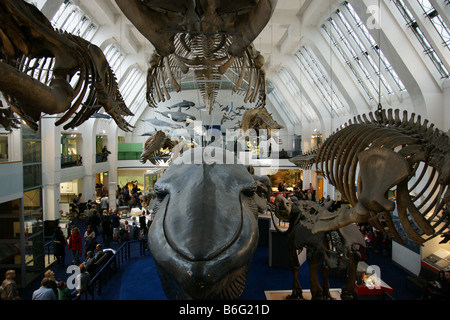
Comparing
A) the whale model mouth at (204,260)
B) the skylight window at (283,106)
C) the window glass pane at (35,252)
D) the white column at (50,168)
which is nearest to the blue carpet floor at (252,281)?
the window glass pane at (35,252)

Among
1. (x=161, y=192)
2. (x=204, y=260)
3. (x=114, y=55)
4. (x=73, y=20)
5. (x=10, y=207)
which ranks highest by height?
(x=114, y=55)

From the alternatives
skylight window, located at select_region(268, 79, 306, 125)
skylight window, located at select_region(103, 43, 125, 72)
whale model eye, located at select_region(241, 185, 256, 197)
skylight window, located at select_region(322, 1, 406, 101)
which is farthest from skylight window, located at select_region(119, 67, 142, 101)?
whale model eye, located at select_region(241, 185, 256, 197)

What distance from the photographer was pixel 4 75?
1.58 metres

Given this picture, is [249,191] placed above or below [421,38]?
below

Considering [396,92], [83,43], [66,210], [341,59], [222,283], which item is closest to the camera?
[222,283]

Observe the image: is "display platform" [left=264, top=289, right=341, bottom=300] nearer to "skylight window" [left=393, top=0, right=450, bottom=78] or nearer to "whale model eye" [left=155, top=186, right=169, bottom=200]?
"whale model eye" [left=155, top=186, right=169, bottom=200]

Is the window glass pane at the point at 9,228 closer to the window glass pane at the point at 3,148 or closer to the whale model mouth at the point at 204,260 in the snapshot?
the window glass pane at the point at 3,148

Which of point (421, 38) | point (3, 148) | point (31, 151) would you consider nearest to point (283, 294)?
point (3, 148)

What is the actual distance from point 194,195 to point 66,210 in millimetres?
14042

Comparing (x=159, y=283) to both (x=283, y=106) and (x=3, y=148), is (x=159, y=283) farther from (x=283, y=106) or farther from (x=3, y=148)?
(x=283, y=106)

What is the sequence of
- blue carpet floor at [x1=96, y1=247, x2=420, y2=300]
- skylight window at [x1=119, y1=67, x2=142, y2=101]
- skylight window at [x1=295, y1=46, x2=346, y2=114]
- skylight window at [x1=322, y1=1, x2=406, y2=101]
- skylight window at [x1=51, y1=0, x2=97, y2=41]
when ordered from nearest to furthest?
blue carpet floor at [x1=96, y1=247, x2=420, y2=300] < skylight window at [x1=322, y1=1, x2=406, y2=101] < skylight window at [x1=51, y1=0, x2=97, y2=41] < skylight window at [x1=295, y1=46, x2=346, y2=114] < skylight window at [x1=119, y1=67, x2=142, y2=101]

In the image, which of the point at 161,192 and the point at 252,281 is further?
the point at 252,281

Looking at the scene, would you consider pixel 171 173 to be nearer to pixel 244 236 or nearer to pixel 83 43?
pixel 244 236
